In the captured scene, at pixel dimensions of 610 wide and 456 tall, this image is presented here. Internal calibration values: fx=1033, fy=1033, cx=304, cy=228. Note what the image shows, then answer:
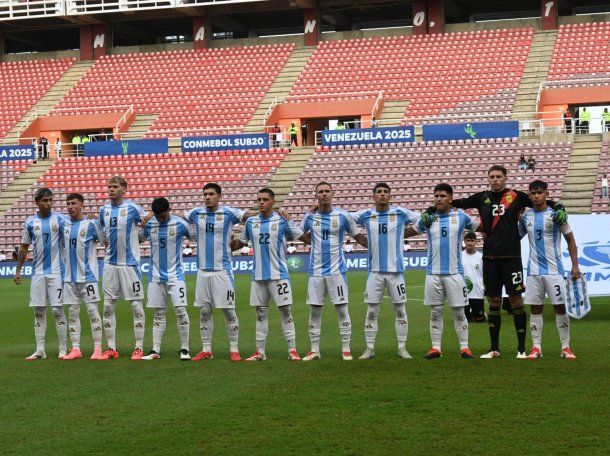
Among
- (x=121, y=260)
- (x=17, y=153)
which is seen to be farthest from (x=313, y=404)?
(x=17, y=153)

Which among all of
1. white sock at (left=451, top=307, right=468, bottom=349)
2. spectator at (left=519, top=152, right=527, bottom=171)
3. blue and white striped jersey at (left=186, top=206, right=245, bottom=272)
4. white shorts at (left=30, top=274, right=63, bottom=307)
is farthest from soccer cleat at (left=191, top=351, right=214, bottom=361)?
spectator at (left=519, top=152, right=527, bottom=171)

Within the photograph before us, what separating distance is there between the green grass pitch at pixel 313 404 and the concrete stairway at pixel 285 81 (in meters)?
30.8

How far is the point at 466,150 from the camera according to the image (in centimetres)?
3766

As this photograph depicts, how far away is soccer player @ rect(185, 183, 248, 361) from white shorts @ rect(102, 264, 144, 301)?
2.84ft

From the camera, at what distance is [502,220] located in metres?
11.8

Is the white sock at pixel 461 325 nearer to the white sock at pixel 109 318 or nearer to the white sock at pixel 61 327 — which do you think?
the white sock at pixel 109 318

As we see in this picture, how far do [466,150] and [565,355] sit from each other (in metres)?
26.4

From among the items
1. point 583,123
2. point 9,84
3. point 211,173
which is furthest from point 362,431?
point 9,84

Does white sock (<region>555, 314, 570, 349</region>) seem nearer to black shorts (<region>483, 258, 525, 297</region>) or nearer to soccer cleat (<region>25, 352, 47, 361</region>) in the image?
black shorts (<region>483, 258, 525, 297</region>)

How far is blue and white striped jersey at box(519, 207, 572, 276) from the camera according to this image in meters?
11.8

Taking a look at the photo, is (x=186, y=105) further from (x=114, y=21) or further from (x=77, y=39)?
(x=77, y=39)

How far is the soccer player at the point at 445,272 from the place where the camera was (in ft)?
39.2

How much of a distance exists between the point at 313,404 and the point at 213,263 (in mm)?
3838

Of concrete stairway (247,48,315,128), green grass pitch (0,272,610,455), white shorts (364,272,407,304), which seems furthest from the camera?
concrete stairway (247,48,315,128)
